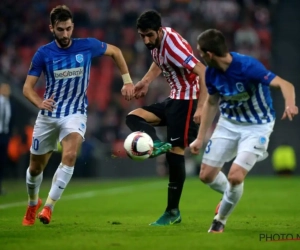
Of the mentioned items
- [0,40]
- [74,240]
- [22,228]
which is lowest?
[0,40]

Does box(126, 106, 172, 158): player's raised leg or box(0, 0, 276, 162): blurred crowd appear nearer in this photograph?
box(126, 106, 172, 158): player's raised leg

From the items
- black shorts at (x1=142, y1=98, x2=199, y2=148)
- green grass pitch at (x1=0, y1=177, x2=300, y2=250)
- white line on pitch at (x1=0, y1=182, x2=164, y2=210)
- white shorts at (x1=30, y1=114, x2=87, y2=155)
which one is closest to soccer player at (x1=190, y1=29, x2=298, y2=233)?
green grass pitch at (x1=0, y1=177, x2=300, y2=250)

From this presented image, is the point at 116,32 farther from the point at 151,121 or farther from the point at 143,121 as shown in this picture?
the point at 143,121

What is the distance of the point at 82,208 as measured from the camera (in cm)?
1224

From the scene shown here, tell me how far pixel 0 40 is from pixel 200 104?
1915cm

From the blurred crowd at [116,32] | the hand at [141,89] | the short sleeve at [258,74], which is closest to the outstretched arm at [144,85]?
the hand at [141,89]

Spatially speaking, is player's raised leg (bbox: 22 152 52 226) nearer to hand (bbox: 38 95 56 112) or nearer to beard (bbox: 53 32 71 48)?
hand (bbox: 38 95 56 112)

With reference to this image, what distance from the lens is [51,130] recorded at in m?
8.71

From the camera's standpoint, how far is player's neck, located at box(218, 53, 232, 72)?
7305 millimetres

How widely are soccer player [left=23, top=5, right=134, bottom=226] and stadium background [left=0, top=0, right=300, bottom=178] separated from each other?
1346 centimetres

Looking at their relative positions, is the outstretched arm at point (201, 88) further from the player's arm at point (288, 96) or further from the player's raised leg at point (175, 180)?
the player's arm at point (288, 96)

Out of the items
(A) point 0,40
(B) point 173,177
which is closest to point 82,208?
(B) point 173,177

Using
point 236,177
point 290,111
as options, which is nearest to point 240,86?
point 290,111

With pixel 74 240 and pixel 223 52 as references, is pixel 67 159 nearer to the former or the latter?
pixel 74 240
